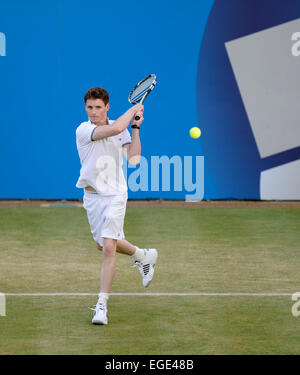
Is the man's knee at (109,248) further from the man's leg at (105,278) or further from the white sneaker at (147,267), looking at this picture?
the white sneaker at (147,267)

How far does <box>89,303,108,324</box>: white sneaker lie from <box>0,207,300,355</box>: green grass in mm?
56

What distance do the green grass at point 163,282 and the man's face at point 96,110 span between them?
4.68ft

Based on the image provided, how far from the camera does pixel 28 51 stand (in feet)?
41.1

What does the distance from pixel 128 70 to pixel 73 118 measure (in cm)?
106

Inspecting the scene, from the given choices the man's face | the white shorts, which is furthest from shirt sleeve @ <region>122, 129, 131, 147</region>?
the white shorts

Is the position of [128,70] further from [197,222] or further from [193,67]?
[197,222]

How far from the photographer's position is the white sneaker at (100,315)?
5977 millimetres

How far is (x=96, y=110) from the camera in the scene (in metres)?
6.35

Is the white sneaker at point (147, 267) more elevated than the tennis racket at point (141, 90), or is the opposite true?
the tennis racket at point (141, 90)

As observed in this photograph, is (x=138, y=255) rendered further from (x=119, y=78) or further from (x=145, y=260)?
(x=119, y=78)

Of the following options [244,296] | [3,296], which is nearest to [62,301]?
[3,296]

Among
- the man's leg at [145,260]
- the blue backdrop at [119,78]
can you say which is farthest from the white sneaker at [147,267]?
the blue backdrop at [119,78]

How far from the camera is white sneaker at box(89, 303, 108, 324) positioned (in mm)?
5977

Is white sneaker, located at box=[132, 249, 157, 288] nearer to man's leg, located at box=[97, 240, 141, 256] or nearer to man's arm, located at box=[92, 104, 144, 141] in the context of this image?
man's leg, located at box=[97, 240, 141, 256]
